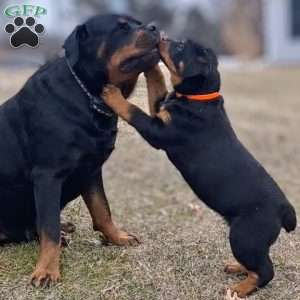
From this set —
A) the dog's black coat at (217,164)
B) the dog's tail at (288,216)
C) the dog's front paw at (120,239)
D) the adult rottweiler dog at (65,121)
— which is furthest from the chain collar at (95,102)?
the dog's tail at (288,216)

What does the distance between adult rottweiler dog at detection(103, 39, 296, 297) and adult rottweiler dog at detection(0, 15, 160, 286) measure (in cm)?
13

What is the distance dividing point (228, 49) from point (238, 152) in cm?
3071

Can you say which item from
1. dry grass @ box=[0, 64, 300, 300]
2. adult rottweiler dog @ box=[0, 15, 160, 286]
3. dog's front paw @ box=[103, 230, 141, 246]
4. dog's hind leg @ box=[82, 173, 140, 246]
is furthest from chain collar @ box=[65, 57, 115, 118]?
dog's front paw @ box=[103, 230, 141, 246]

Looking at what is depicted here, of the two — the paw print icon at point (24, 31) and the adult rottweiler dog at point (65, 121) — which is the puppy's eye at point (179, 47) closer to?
the adult rottweiler dog at point (65, 121)

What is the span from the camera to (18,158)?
499 cm

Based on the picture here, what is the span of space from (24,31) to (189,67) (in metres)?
1.84

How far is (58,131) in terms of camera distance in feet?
15.7

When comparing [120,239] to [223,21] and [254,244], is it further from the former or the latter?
[223,21]

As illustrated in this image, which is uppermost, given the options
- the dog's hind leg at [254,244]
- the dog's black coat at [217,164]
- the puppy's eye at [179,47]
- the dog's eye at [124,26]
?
the dog's eye at [124,26]

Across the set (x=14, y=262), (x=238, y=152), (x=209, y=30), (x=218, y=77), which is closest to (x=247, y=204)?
(x=238, y=152)

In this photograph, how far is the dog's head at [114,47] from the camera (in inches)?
188

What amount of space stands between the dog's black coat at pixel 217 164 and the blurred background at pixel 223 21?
17708mm

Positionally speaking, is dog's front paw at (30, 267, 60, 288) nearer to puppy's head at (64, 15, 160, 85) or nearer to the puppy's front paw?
the puppy's front paw

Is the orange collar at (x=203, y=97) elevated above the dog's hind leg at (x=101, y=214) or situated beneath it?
elevated above
